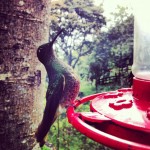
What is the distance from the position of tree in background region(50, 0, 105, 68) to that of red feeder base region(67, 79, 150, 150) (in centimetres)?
563

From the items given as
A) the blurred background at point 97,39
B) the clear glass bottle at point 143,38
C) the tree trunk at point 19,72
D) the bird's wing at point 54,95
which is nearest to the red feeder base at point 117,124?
the clear glass bottle at point 143,38

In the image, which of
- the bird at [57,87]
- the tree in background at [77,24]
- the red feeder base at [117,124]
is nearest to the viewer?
the red feeder base at [117,124]

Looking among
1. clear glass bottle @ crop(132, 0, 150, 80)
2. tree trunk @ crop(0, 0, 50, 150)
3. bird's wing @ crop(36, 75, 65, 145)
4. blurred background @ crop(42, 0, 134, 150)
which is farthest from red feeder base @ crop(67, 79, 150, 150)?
blurred background @ crop(42, 0, 134, 150)

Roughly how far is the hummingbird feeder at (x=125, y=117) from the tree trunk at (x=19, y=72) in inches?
13.2

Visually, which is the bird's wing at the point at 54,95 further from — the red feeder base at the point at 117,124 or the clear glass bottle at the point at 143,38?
the red feeder base at the point at 117,124

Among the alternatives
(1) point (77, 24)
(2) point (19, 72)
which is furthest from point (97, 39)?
(2) point (19, 72)

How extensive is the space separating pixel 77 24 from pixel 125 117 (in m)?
6.42

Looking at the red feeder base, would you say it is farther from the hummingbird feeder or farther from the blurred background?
the blurred background

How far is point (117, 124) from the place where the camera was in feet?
2.22

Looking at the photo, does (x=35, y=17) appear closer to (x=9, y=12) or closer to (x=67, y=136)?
(x=9, y=12)

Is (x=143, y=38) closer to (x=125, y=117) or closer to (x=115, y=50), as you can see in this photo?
(x=125, y=117)

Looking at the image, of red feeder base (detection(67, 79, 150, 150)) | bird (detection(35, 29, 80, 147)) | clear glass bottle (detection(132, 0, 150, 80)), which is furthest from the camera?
bird (detection(35, 29, 80, 147))

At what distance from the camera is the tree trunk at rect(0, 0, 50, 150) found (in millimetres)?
1139

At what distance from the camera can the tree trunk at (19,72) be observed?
114 centimetres
